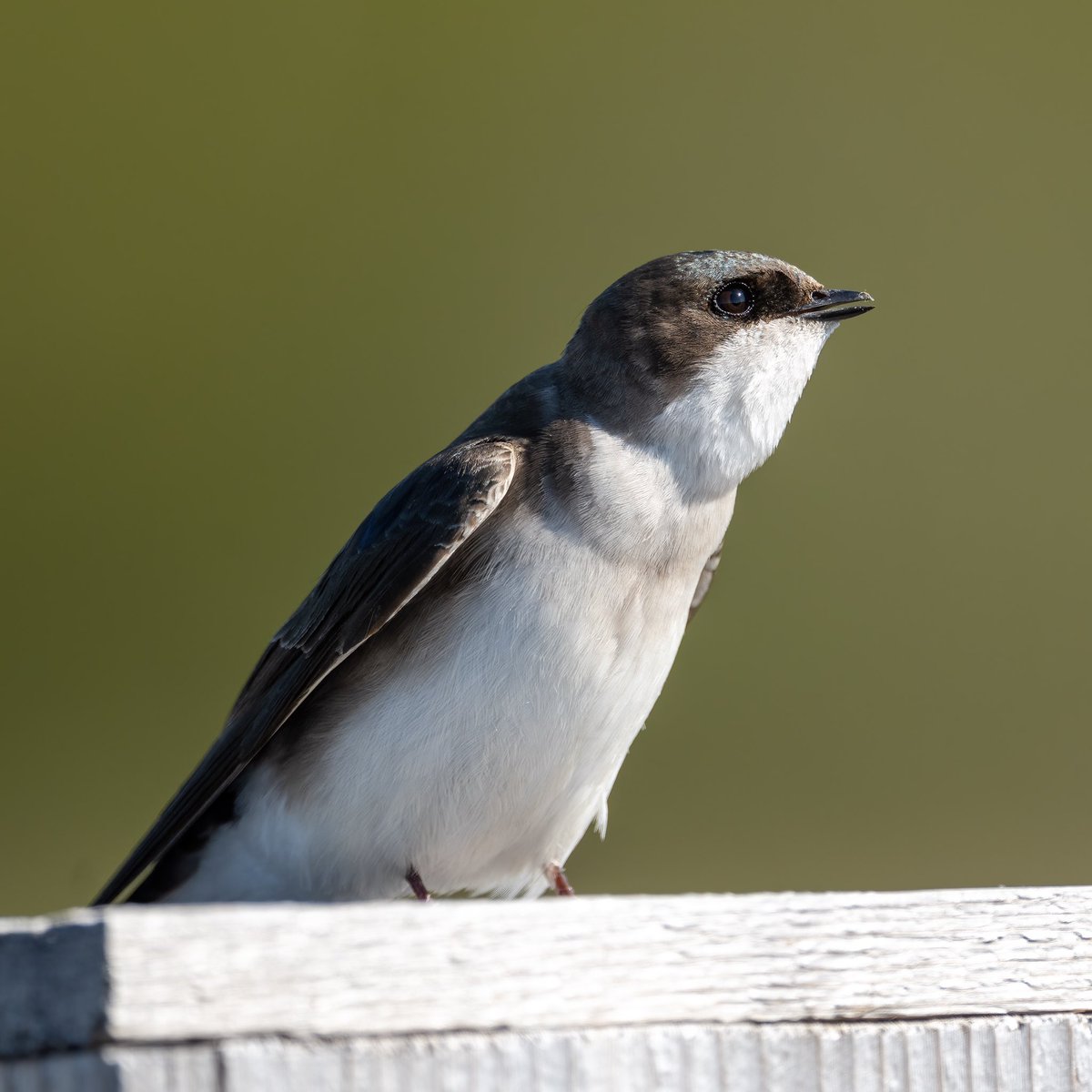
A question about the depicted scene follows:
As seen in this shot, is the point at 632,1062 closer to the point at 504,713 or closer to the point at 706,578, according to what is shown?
the point at 504,713

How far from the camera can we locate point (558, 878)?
2707 millimetres

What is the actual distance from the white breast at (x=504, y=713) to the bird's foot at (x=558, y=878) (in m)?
0.14

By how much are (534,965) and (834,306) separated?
1556 mm

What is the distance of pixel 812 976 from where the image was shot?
1.55m

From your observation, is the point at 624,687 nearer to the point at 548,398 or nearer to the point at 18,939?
the point at 548,398

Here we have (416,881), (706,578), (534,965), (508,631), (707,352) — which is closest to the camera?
(534,965)

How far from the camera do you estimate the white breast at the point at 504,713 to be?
2.35 meters

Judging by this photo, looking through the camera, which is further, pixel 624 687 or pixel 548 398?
pixel 548 398

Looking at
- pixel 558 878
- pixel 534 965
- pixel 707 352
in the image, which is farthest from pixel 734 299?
pixel 534 965

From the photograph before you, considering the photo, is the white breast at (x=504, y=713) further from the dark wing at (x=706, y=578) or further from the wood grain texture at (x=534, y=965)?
the wood grain texture at (x=534, y=965)

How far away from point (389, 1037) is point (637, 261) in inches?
138

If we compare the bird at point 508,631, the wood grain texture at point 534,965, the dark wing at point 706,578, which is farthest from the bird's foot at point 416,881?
the wood grain texture at point 534,965

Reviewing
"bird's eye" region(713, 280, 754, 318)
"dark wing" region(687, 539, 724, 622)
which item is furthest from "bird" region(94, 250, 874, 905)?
"dark wing" region(687, 539, 724, 622)

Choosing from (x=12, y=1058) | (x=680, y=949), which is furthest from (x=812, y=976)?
(x=12, y=1058)
